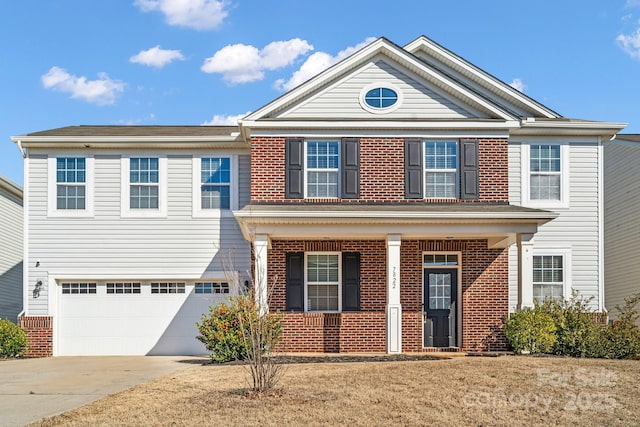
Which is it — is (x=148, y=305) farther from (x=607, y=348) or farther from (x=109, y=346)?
(x=607, y=348)

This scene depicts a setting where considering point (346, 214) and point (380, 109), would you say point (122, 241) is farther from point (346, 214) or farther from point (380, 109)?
point (380, 109)

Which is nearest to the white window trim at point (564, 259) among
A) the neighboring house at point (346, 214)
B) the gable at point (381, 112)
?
the neighboring house at point (346, 214)

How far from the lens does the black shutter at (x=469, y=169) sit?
61.6ft

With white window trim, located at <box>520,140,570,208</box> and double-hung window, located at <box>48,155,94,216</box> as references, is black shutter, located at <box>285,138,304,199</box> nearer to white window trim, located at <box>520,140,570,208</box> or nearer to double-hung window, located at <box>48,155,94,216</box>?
double-hung window, located at <box>48,155,94,216</box>

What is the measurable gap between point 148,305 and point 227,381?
821 centimetres

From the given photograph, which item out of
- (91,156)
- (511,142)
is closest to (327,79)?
(511,142)

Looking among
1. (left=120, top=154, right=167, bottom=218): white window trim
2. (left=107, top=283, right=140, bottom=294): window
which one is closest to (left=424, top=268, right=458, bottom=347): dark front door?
(left=120, top=154, right=167, bottom=218): white window trim

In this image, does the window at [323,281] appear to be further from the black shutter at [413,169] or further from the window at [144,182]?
the window at [144,182]

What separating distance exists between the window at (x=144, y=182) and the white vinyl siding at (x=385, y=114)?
386cm

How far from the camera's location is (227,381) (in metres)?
12.5

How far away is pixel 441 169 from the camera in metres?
18.9

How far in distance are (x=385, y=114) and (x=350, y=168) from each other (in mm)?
1610

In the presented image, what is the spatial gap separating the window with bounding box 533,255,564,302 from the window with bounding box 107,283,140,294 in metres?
10.4

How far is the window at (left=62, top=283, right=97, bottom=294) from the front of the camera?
20.2 m
